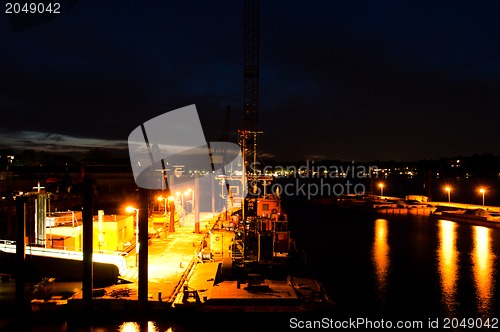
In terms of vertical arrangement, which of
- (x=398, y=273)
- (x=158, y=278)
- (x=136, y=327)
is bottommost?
(x=398, y=273)

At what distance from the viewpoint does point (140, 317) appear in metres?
16.3

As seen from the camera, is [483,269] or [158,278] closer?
[158,278]

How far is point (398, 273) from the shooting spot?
31.4 metres

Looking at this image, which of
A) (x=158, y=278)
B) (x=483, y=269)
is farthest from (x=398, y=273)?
(x=158, y=278)

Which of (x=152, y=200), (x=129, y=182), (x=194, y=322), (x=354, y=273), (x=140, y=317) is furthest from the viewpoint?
(x=129, y=182)

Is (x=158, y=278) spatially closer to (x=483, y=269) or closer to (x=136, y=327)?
(x=136, y=327)

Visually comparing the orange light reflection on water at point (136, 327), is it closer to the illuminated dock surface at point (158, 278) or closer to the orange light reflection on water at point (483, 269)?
the illuminated dock surface at point (158, 278)

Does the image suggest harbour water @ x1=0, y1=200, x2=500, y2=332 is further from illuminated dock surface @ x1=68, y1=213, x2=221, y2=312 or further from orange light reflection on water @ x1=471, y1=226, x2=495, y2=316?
illuminated dock surface @ x1=68, y1=213, x2=221, y2=312

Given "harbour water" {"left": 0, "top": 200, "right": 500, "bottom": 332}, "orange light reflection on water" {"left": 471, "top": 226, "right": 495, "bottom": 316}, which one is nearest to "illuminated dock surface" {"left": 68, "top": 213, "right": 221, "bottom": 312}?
A: "harbour water" {"left": 0, "top": 200, "right": 500, "bottom": 332}

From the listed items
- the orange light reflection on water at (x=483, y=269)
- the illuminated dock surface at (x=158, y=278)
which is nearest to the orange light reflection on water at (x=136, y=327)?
Answer: the illuminated dock surface at (x=158, y=278)

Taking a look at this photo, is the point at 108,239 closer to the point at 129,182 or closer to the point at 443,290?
the point at 443,290

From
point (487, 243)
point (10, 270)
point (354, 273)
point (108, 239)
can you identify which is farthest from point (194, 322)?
point (487, 243)

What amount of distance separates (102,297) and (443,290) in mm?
20840

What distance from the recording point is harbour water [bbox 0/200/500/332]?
72.2 feet
